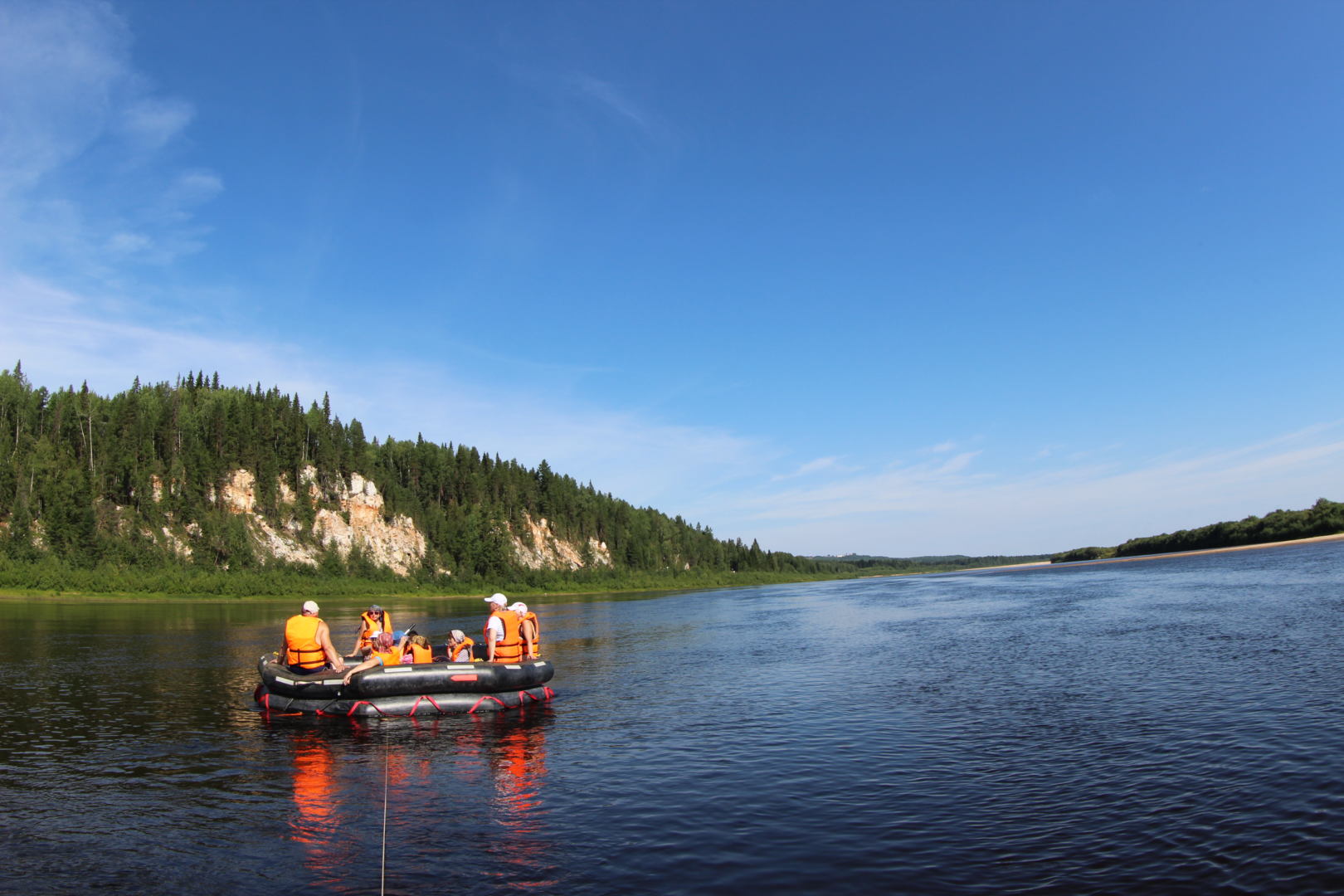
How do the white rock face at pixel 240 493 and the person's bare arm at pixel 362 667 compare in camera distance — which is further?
the white rock face at pixel 240 493

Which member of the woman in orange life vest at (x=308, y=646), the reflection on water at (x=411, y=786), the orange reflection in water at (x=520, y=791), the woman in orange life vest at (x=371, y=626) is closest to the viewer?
the orange reflection in water at (x=520, y=791)

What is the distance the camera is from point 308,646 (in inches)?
935

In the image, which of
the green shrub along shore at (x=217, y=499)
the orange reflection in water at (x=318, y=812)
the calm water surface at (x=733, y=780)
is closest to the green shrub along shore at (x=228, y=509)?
the green shrub along shore at (x=217, y=499)

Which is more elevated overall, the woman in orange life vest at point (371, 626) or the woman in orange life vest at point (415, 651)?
the woman in orange life vest at point (371, 626)

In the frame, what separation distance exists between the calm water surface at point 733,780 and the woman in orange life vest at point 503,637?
6.94 feet

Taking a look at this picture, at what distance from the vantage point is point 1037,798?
14273 millimetres

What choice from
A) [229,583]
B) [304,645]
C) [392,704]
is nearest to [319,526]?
[229,583]

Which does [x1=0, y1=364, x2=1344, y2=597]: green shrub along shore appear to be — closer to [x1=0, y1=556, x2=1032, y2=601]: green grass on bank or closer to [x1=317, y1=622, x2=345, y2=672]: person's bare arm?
[x1=0, y1=556, x2=1032, y2=601]: green grass on bank

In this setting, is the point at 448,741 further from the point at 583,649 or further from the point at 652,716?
the point at 583,649

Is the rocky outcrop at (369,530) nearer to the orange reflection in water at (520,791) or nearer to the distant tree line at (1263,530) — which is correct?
the orange reflection in water at (520,791)

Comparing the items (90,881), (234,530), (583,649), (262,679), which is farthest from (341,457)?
(90,881)

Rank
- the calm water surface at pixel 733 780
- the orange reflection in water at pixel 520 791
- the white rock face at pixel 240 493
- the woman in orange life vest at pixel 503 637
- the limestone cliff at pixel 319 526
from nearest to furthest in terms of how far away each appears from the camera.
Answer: the calm water surface at pixel 733 780, the orange reflection in water at pixel 520 791, the woman in orange life vest at pixel 503 637, the limestone cliff at pixel 319 526, the white rock face at pixel 240 493

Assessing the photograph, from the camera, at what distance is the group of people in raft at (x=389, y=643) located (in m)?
23.8

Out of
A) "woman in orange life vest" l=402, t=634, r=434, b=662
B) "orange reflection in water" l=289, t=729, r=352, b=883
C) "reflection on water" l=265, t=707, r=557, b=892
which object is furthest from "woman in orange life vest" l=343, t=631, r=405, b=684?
"orange reflection in water" l=289, t=729, r=352, b=883
